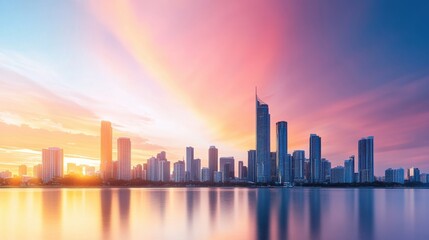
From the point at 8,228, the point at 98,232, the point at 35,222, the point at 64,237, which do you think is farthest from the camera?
the point at 35,222

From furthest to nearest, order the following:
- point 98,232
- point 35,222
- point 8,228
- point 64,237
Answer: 1. point 35,222
2. point 8,228
3. point 98,232
4. point 64,237

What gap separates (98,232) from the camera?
140ft

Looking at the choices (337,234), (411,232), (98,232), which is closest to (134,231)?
(98,232)

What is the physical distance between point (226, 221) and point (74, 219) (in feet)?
78.8

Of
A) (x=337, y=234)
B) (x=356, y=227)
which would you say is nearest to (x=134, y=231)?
(x=337, y=234)

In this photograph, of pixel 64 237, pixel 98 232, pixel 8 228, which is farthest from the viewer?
pixel 8 228

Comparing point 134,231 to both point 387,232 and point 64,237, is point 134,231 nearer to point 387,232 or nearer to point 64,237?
point 64,237

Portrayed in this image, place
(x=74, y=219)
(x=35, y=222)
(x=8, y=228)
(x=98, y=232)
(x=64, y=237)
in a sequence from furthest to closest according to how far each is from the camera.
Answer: (x=74, y=219), (x=35, y=222), (x=8, y=228), (x=98, y=232), (x=64, y=237)

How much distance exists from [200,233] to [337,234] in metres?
16.1

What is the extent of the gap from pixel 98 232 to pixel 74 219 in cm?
1541

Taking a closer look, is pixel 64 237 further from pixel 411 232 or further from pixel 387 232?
pixel 411 232

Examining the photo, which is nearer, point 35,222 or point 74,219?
point 35,222

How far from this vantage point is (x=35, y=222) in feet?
171

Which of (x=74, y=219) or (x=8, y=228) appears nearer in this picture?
(x=8, y=228)
